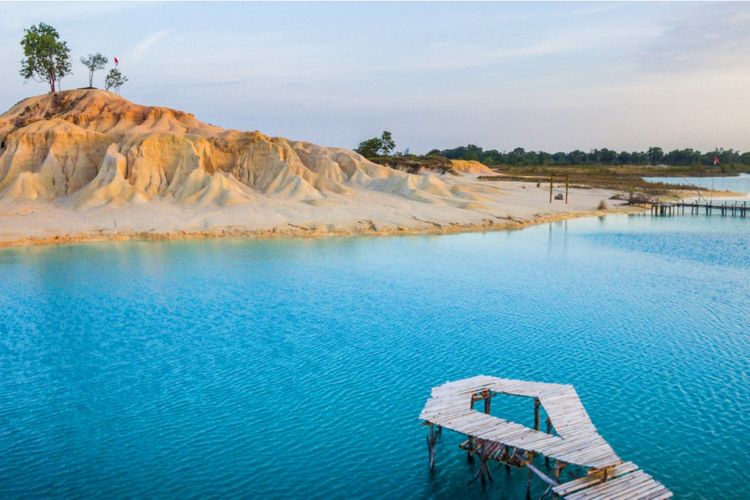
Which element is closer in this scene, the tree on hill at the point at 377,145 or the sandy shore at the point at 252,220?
the sandy shore at the point at 252,220

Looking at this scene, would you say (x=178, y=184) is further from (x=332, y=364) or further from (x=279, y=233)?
(x=332, y=364)

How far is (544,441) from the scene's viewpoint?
51.5 feet

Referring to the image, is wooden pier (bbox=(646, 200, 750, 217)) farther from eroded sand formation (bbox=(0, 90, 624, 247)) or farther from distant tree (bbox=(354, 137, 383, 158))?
distant tree (bbox=(354, 137, 383, 158))

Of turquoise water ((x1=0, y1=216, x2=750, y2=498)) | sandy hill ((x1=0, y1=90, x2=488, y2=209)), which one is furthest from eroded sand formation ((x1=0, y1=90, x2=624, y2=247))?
turquoise water ((x1=0, y1=216, x2=750, y2=498))

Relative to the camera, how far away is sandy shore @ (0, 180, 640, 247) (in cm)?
5769

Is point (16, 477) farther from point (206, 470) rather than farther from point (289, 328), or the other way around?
point (289, 328)

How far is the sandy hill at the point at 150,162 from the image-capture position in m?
66.9

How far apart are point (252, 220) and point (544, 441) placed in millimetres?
50014

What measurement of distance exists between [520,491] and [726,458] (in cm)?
604

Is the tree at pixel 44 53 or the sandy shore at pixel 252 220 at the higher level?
the tree at pixel 44 53

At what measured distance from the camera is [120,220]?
197 feet

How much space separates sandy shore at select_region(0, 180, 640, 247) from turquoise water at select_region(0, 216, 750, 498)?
10.4 metres

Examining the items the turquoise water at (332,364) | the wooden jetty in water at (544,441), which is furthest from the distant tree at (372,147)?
the wooden jetty in water at (544,441)

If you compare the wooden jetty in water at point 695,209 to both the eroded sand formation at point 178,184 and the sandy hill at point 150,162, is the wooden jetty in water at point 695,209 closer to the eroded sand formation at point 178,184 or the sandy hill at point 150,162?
the eroded sand formation at point 178,184
